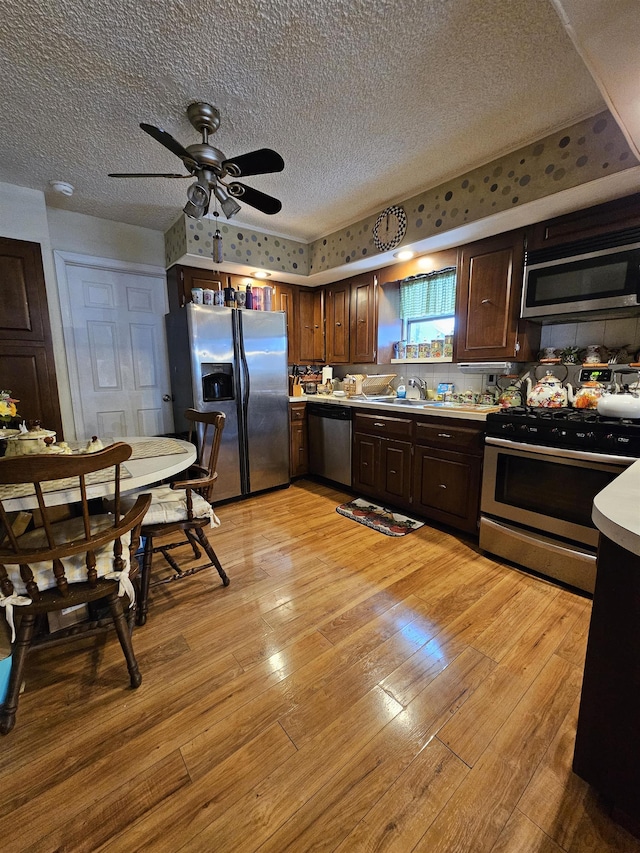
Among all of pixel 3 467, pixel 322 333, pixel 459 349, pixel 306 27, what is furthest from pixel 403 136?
pixel 3 467

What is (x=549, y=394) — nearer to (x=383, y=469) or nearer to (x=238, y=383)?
(x=383, y=469)

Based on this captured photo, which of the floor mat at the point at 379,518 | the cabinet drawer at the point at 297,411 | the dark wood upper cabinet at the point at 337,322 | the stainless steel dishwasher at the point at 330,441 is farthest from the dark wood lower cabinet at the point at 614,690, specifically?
the dark wood upper cabinet at the point at 337,322

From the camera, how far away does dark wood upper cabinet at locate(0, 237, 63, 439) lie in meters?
2.57

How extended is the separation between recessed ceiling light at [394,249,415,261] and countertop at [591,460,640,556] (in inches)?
97.7

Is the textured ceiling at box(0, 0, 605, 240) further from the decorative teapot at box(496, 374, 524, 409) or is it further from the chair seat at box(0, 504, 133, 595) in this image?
the chair seat at box(0, 504, 133, 595)

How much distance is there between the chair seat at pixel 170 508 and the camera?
1.79 metres

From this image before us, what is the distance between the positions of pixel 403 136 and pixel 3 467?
2.55 m

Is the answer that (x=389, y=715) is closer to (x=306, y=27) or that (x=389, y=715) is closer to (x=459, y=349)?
(x=459, y=349)

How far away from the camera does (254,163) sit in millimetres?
1751

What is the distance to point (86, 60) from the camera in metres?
1.54

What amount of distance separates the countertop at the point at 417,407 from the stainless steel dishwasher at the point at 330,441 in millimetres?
68

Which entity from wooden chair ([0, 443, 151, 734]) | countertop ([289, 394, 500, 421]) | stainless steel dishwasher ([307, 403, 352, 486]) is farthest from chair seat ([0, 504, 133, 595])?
stainless steel dishwasher ([307, 403, 352, 486])

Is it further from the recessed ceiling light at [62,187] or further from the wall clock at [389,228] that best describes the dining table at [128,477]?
the wall clock at [389,228]

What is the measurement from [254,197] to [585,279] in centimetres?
201
